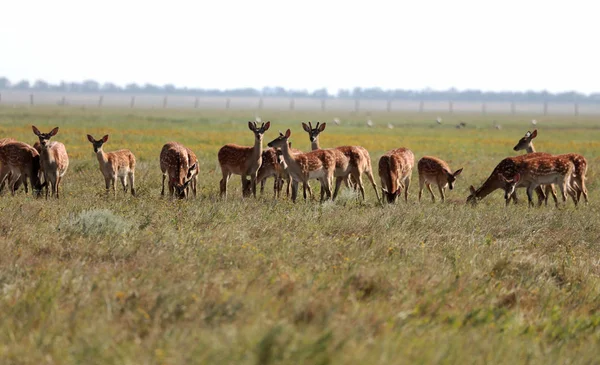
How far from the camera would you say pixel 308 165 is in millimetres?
15891

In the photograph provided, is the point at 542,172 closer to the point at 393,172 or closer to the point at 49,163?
the point at 393,172

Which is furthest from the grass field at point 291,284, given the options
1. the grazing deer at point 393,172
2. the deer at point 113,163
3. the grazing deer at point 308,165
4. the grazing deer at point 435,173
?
the grazing deer at point 435,173

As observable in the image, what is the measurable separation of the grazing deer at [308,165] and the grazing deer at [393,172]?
1.07m

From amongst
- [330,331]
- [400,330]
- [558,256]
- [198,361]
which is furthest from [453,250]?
[198,361]

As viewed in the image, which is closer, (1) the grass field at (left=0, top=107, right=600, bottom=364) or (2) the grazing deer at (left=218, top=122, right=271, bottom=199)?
(1) the grass field at (left=0, top=107, right=600, bottom=364)

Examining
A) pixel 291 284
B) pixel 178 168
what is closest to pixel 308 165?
pixel 178 168

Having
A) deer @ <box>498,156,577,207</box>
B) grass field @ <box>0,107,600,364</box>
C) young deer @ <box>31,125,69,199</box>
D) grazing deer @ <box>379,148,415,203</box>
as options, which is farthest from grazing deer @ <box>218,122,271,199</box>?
deer @ <box>498,156,577,207</box>

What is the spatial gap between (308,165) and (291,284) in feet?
27.6

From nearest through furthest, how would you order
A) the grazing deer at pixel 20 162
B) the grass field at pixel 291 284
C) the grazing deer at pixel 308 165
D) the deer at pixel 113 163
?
the grass field at pixel 291 284, the grazing deer at pixel 308 165, the grazing deer at pixel 20 162, the deer at pixel 113 163

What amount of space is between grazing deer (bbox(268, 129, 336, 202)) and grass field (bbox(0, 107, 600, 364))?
6.44 ft

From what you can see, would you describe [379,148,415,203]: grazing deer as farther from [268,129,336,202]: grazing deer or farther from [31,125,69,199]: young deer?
[31,125,69,199]: young deer

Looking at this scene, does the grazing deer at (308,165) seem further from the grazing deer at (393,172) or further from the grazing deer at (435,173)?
the grazing deer at (435,173)

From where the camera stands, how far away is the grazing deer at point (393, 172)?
609 inches

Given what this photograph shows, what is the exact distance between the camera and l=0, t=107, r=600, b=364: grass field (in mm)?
5801
